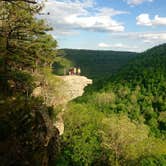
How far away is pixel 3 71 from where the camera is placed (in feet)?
60.5

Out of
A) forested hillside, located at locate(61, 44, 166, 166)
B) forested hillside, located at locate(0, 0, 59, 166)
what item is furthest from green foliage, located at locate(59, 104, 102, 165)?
forested hillside, located at locate(0, 0, 59, 166)

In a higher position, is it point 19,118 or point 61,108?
point 19,118

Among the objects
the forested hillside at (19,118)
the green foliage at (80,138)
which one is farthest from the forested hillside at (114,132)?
the forested hillside at (19,118)

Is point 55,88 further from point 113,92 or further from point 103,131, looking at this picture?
point 113,92

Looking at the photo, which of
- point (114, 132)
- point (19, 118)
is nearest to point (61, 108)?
point (114, 132)

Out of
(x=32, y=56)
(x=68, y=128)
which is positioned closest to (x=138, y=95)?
(x=68, y=128)

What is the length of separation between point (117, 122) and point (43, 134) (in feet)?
197

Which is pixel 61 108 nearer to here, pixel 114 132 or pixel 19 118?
pixel 114 132

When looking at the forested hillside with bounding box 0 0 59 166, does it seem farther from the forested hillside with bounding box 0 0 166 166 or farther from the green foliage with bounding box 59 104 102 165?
the green foliage with bounding box 59 104 102 165

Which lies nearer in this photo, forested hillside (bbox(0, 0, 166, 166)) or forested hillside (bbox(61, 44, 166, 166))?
forested hillside (bbox(0, 0, 166, 166))

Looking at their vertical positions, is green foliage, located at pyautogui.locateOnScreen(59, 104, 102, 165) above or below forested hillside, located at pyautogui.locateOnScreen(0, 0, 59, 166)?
below

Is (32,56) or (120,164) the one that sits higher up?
(32,56)

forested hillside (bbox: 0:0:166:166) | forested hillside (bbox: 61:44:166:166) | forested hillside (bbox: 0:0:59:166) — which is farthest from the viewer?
forested hillside (bbox: 61:44:166:166)

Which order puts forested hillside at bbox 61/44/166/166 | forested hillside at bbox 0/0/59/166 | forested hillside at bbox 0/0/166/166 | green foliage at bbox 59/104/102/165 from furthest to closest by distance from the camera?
green foliage at bbox 59/104/102/165 < forested hillside at bbox 61/44/166/166 < forested hillside at bbox 0/0/166/166 < forested hillside at bbox 0/0/59/166
